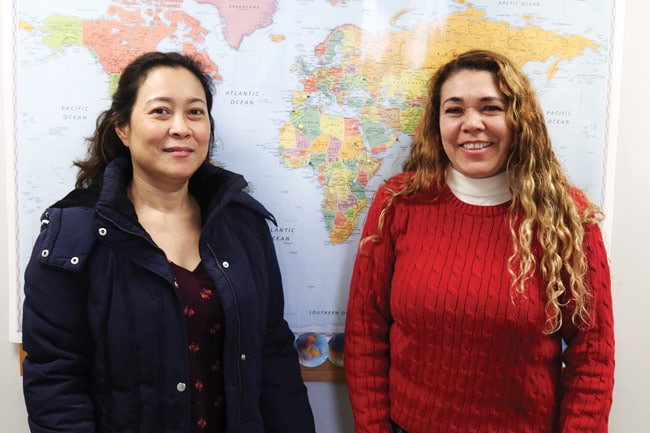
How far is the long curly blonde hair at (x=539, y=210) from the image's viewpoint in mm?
1319

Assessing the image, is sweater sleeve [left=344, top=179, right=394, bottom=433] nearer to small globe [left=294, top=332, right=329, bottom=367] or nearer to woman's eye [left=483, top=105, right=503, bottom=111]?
small globe [left=294, top=332, right=329, bottom=367]

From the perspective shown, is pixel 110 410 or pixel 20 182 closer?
pixel 110 410

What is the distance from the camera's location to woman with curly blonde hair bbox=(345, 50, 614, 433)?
1.33 metres

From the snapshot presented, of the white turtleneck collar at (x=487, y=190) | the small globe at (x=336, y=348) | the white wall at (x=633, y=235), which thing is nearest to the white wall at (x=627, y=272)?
the white wall at (x=633, y=235)

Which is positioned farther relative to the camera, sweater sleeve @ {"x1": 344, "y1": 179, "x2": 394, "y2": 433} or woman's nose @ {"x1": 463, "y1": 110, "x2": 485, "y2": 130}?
sweater sleeve @ {"x1": 344, "y1": 179, "x2": 394, "y2": 433}

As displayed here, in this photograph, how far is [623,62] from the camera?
167 centimetres

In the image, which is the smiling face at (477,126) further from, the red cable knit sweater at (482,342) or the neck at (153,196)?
the neck at (153,196)

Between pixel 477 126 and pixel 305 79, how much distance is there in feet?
1.88

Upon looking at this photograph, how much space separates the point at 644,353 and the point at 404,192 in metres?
1.03

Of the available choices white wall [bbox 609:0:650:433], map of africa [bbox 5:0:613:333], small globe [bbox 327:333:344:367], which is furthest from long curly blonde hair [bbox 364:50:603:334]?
small globe [bbox 327:333:344:367]

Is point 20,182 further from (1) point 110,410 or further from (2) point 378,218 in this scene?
(2) point 378,218

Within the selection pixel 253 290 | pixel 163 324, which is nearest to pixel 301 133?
pixel 253 290

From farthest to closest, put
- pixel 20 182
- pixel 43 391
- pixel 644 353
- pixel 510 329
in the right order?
pixel 644 353 → pixel 20 182 → pixel 510 329 → pixel 43 391

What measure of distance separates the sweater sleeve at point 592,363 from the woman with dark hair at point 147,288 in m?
0.83
